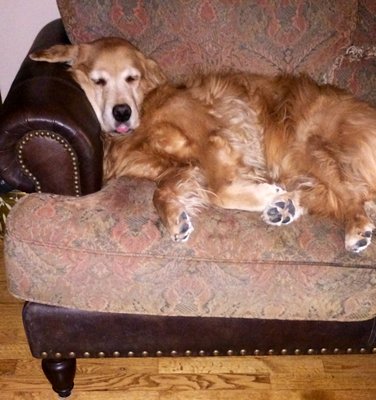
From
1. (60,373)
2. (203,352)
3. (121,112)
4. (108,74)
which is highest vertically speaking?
(108,74)

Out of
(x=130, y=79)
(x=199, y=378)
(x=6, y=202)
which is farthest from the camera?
(x=6, y=202)

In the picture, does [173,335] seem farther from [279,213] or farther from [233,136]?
[233,136]

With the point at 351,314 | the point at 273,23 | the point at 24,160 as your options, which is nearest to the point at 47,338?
the point at 24,160

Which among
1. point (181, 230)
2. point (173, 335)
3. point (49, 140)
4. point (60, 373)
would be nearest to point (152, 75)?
point (49, 140)

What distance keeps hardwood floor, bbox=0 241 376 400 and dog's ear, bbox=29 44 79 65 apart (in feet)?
3.92

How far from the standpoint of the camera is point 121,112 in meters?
2.11

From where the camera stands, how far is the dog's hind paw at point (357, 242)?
1.73m

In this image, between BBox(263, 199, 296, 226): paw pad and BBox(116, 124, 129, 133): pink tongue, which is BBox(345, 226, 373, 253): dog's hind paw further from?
BBox(116, 124, 129, 133): pink tongue

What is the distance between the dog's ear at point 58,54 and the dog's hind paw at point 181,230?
950 millimetres

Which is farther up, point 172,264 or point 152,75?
point 152,75

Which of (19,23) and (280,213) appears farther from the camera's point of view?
(19,23)

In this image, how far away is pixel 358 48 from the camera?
8.04 ft

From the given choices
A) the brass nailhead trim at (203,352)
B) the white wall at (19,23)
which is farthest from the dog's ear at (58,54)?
the brass nailhead trim at (203,352)

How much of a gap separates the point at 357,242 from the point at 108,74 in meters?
1.23
